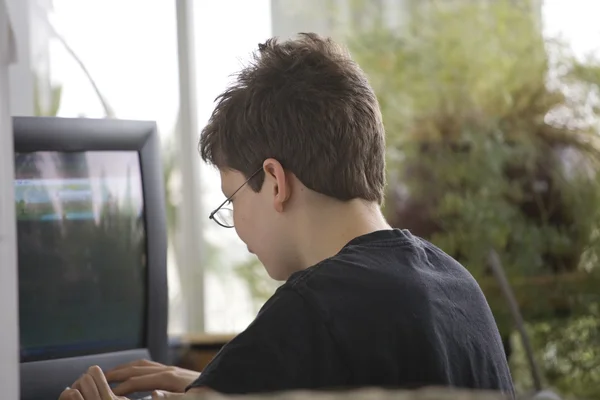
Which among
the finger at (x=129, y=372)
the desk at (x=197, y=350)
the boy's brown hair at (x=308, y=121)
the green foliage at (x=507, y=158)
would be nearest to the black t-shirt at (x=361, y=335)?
the boy's brown hair at (x=308, y=121)

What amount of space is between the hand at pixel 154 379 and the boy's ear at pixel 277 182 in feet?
0.98

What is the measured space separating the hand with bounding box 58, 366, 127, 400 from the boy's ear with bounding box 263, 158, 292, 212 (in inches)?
12.4

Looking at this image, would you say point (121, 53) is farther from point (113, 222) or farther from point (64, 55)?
point (113, 222)

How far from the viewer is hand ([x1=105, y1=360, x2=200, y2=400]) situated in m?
1.31

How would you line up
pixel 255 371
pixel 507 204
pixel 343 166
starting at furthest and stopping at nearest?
pixel 507 204 < pixel 343 166 < pixel 255 371

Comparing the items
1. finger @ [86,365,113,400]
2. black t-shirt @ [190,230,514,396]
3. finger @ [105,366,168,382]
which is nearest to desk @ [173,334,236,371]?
finger @ [105,366,168,382]

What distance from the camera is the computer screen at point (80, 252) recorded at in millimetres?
1404

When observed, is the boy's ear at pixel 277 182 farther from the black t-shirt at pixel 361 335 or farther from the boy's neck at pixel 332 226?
the black t-shirt at pixel 361 335

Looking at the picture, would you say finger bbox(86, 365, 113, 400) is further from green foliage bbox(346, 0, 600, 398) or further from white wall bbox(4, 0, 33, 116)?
green foliage bbox(346, 0, 600, 398)

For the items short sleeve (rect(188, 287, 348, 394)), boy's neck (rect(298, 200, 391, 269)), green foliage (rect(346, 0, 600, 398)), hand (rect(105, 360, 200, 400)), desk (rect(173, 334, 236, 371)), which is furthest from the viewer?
green foliage (rect(346, 0, 600, 398))

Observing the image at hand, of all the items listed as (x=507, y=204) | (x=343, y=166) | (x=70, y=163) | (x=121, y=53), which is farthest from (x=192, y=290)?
(x=343, y=166)

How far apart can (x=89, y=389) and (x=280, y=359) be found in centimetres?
39

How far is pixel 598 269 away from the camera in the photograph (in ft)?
7.83

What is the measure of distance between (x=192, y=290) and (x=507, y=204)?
98 cm
